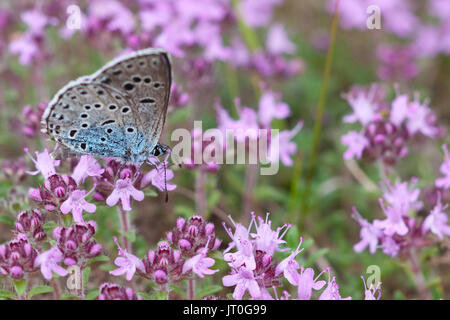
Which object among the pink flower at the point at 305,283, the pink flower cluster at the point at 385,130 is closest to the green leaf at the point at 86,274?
the pink flower at the point at 305,283

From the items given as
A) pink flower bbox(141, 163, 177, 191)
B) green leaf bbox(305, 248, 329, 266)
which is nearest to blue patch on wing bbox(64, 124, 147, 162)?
pink flower bbox(141, 163, 177, 191)

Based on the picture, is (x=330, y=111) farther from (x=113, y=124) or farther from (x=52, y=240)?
(x=52, y=240)

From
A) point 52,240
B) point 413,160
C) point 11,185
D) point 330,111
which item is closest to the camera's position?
point 52,240

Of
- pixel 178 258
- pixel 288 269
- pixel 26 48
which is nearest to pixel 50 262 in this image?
pixel 178 258

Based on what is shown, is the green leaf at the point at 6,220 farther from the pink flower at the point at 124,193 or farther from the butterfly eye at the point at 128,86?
the butterfly eye at the point at 128,86

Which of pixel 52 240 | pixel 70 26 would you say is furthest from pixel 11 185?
pixel 70 26

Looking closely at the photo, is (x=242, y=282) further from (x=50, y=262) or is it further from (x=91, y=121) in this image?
(x=91, y=121)
